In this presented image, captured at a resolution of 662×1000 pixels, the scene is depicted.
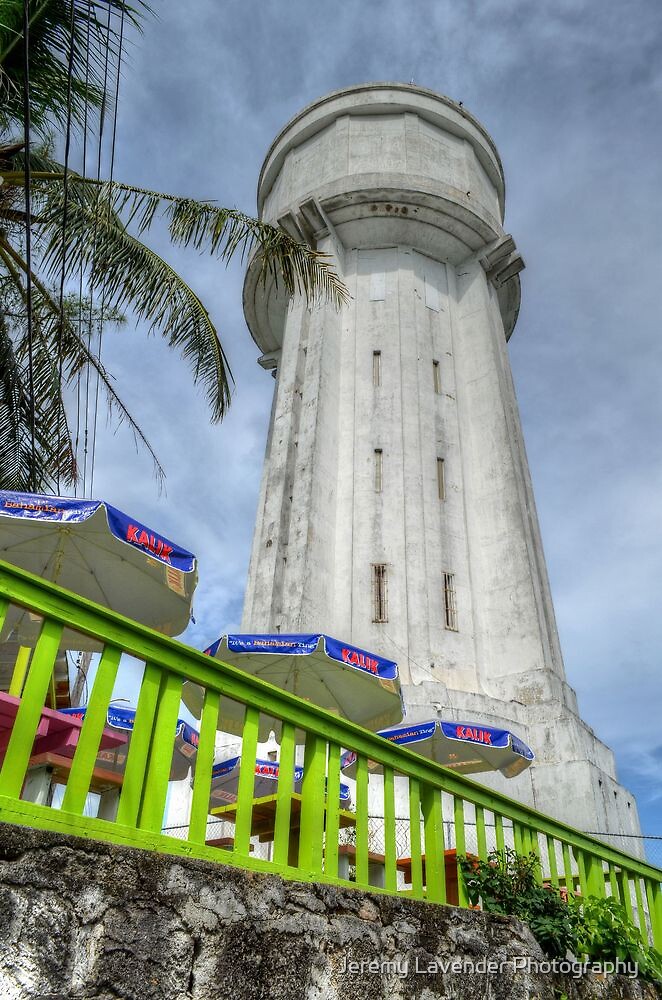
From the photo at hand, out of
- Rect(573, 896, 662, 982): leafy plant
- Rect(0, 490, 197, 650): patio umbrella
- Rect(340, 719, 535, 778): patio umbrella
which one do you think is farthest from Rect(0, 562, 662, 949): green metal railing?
Rect(340, 719, 535, 778): patio umbrella

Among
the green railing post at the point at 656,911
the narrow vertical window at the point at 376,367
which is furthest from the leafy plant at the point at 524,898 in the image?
the narrow vertical window at the point at 376,367

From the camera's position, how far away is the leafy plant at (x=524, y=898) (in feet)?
16.8

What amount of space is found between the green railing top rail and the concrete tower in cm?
955

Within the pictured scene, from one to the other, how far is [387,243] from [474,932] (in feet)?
74.0

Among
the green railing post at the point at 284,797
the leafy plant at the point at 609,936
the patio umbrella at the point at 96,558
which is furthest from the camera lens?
the patio umbrella at the point at 96,558

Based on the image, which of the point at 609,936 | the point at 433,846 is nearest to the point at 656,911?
the point at 609,936

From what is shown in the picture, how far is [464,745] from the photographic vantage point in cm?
1245

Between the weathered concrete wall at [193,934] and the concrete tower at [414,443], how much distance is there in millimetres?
10837

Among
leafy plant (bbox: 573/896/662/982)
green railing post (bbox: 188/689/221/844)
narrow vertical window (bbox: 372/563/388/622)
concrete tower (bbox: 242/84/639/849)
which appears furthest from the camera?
narrow vertical window (bbox: 372/563/388/622)

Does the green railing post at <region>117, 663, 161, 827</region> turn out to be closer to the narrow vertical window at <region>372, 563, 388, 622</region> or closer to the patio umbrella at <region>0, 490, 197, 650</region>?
the patio umbrella at <region>0, 490, 197, 650</region>

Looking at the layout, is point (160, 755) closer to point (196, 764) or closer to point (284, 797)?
point (196, 764)

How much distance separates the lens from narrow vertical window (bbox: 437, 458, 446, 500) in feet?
65.9

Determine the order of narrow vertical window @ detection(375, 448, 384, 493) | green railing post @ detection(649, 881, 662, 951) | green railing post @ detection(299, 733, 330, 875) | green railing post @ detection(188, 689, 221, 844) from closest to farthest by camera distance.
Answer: green railing post @ detection(188, 689, 221, 844)
green railing post @ detection(299, 733, 330, 875)
green railing post @ detection(649, 881, 662, 951)
narrow vertical window @ detection(375, 448, 384, 493)

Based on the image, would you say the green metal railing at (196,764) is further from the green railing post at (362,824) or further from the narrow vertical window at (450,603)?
the narrow vertical window at (450,603)
